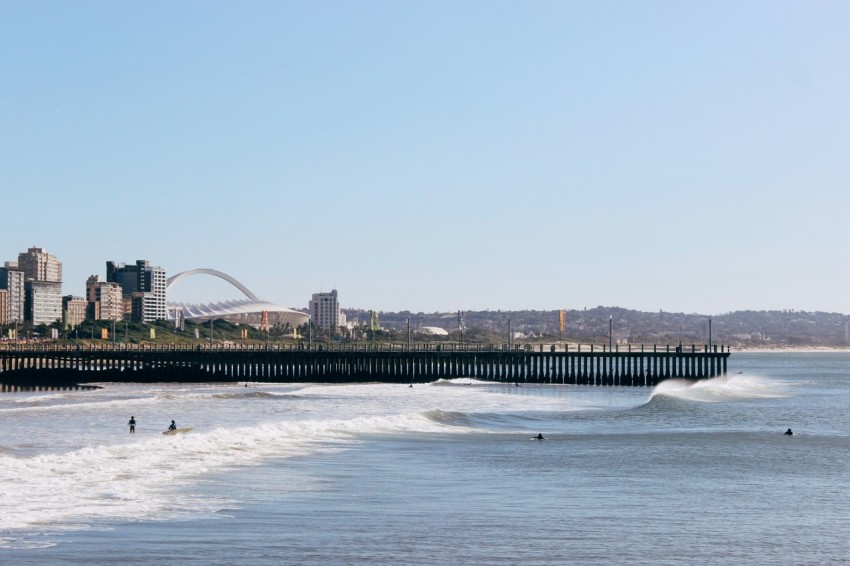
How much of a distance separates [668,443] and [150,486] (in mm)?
23275

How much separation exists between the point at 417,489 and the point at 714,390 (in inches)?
2752

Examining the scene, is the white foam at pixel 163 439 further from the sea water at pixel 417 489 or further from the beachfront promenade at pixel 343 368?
the beachfront promenade at pixel 343 368

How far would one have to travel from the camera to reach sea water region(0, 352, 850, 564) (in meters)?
22.3

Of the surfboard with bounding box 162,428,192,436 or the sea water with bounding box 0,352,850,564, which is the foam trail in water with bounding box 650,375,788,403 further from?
the surfboard with bounding box 162,428,192,436

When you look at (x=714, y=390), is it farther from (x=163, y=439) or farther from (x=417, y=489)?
(x=417, y=489)

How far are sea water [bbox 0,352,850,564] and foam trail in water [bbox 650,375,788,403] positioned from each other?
84.8ft

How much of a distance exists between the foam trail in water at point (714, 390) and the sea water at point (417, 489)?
25851 mm

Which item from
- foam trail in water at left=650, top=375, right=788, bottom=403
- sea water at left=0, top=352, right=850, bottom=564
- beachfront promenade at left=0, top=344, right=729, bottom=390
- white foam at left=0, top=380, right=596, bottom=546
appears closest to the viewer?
sea water at left=0, top=352, right=850, bottom=564

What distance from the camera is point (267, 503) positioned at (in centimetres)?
2781

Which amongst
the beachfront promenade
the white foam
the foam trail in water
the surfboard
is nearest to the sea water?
the white foam

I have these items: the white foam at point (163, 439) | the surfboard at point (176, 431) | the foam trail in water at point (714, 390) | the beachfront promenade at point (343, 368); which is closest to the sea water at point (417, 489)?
the white foam at point (163, 439)

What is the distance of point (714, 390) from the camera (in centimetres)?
9588

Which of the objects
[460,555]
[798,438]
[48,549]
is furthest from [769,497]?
[798,438]

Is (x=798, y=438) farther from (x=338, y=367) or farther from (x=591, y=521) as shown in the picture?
(x=338, y=367)
